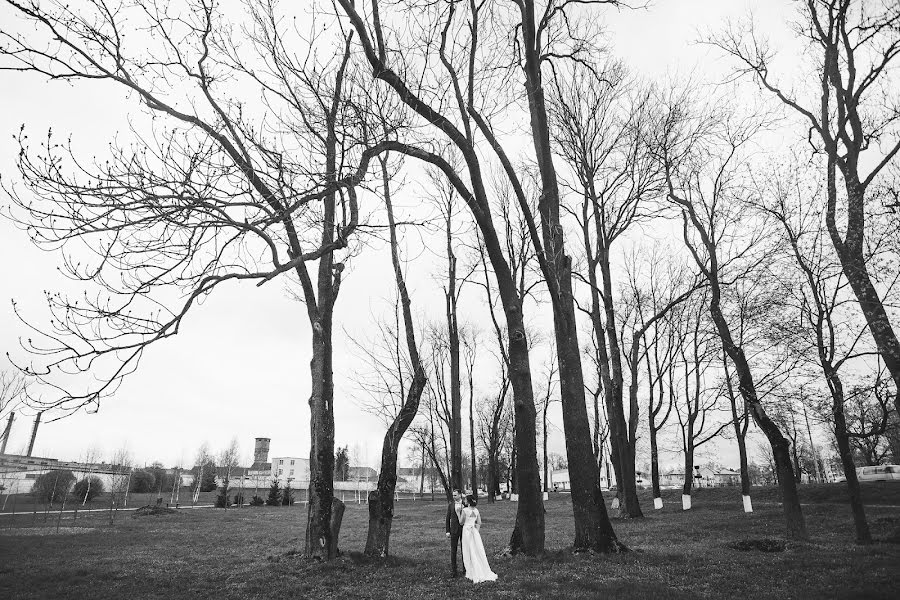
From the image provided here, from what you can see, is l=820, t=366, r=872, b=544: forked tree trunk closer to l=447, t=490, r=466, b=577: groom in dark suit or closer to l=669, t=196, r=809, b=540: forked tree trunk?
l=669, t=196, r=809, b=540: forked tree trunk

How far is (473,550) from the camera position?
874 centimetres

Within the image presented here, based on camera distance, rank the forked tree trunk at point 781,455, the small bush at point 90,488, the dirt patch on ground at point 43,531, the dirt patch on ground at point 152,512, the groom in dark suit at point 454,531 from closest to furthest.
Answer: the groom in dark suit at point 454,531, the forked tree trunk at point 781,455, the dirt patch on ground at point 43,531, the dirt patch on ground at point 152,512, the small bush at point 90,488

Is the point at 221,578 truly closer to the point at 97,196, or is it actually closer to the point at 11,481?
the point at 97,196

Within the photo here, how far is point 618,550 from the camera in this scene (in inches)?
368

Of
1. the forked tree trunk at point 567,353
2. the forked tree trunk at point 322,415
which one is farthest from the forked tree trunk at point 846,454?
the forked tree trunk at point 322,415

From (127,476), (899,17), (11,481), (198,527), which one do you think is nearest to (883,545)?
(899,17)

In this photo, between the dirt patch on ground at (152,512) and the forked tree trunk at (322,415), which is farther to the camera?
the dirt patch on ground at (152,512)

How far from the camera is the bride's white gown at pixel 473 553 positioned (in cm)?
835

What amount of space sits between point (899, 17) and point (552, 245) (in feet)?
28.9

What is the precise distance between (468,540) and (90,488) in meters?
43.2

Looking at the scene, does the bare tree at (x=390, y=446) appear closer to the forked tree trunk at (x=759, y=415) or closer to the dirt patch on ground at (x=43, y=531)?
the forked tree trunk at (x=759, y=415)

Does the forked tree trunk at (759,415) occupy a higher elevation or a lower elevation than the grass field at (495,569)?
higher

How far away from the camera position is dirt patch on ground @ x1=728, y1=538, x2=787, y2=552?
10.4 metres

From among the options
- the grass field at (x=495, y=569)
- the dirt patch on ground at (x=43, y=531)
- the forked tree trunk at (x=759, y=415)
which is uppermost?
the forked tree trunk at (x=759, y=415)
